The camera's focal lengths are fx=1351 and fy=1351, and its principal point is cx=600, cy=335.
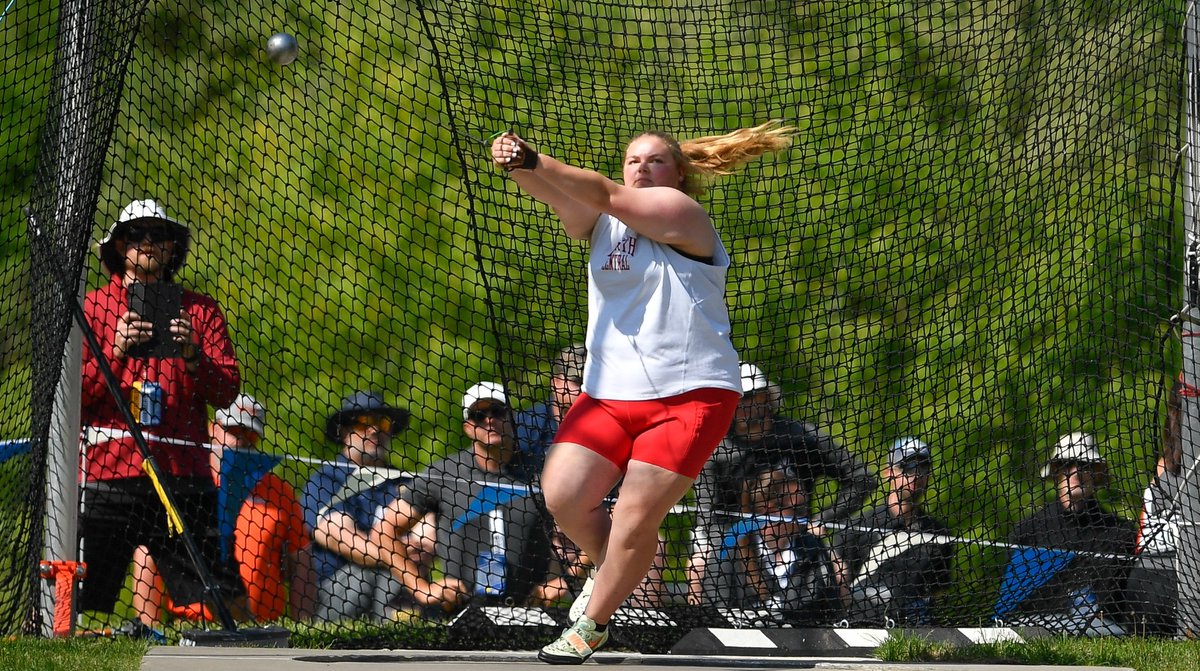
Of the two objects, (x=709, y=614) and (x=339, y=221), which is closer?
(x=709, y=614)

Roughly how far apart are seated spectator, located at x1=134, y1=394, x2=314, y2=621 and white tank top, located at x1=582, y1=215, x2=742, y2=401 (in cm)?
248

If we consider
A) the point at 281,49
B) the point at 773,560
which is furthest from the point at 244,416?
the point at 773,560

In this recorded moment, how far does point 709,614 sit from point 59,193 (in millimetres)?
3041

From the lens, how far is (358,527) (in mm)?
6324

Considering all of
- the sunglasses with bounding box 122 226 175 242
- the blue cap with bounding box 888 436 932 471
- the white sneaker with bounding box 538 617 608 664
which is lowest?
the white sneaker with bounding box 538 617 608 664

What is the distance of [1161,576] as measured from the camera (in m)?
5.51

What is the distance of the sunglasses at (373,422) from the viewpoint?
652cm

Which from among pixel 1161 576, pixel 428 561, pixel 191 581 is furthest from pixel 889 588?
pixel 191 581

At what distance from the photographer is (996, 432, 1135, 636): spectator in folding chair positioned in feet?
17.7

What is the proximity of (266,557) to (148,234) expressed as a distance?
4.99 feet

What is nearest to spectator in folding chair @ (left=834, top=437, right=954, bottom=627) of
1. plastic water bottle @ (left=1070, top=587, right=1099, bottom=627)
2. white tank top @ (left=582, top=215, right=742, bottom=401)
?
plastic water bottle @ (left=1070, top=587, right=1099, bottom=627)

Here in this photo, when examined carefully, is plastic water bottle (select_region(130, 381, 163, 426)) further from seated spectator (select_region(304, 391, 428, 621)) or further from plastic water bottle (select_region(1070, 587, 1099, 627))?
plastic water bottle (select_region(1070, 587, 1099, 627))

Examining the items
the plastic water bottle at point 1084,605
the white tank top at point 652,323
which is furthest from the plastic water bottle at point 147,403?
the plastic water bottle at point 1084,605

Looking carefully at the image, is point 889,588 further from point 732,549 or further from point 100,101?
point 100,101
